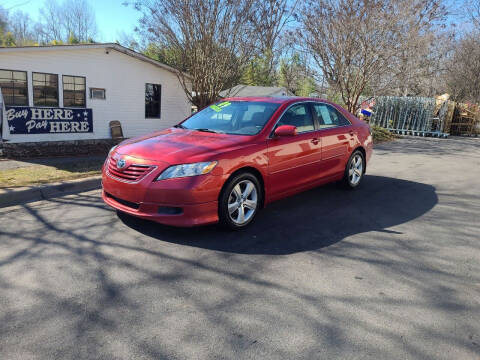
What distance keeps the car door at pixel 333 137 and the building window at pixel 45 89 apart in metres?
9.26

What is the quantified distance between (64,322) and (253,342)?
1.34 metres

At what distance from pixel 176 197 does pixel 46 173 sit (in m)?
4.39

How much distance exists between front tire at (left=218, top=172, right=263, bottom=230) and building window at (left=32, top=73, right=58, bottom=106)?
953 centimetres

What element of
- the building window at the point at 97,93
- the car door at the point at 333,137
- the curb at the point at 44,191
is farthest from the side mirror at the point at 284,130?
the building window at the point at 97,93

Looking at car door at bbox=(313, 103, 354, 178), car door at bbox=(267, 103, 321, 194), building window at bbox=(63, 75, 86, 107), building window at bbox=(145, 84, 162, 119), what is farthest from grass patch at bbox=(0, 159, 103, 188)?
building window at bbox=(145, 84, 162, 119)

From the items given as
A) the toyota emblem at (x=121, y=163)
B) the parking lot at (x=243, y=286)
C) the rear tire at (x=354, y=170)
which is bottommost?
the parking lot at (x=243, y=286)

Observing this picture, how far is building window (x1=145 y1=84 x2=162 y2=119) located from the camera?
14766mm

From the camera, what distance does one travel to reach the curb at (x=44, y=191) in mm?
5383

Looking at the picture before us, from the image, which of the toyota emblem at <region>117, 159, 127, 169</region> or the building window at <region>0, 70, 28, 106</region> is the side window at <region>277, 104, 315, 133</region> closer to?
the toyota emblem at <region>117, 159, 127, 169</region>

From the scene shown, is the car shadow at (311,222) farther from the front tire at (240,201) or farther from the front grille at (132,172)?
the front grille at (132,172)

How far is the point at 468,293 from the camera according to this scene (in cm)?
319

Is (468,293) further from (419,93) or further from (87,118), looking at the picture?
(419,93)

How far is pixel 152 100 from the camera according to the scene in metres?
15.0

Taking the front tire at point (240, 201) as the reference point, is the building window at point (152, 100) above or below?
above
